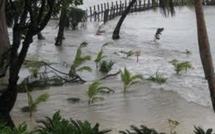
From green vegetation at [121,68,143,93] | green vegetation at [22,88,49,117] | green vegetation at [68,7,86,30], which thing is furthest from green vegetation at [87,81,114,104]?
green vegetation at [68,7,86,30]

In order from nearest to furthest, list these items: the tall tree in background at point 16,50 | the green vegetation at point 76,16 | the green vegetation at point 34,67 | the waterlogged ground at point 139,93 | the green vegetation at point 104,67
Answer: the tall tree in background at point 16,50, the waterlogged ground at point 139,93, the green vegetation at point 34,67, the green vegetation at point 104,67, the green vegetation at point 76,16

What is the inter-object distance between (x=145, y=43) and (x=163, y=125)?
18.4 metres

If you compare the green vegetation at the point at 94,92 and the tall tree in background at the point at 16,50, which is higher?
the tall tree in background at the point at 16,50

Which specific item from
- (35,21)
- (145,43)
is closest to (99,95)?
(35,21)

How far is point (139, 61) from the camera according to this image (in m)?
22.0

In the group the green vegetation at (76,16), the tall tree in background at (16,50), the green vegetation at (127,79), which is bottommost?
the green vegetation at (76,16)

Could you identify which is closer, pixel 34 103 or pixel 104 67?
pixel 34 103

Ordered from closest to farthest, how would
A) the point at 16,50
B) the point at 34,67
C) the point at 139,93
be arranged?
the point at 16,50, the point at 139,93, the point at 34,67

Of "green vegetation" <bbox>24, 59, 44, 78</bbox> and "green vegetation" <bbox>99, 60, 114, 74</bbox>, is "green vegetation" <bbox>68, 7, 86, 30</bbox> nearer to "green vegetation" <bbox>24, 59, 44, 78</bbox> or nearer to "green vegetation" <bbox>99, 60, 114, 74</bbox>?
"green vegetation" <bbox>99, 60, 114, 74</bbox>

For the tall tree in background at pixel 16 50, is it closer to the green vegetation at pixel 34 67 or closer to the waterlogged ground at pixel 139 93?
the waterlogged ground at pixel 139 93

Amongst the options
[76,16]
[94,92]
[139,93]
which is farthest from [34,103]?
[76,16]

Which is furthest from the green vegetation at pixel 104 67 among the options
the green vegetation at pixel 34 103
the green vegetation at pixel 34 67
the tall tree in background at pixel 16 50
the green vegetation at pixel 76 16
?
the green vegetation at pixel 76 16

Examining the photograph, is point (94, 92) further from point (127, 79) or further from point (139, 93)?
point (139, 93)

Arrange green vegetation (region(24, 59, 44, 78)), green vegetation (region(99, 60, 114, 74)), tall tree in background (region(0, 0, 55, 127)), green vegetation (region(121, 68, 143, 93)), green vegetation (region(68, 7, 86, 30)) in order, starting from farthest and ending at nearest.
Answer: green vegetation (region(68, 7, 86, 30)) < green vegetation (region(99, 60, 114, 74)) < green vegetation (region(24, 59, 44, 78)) < green vegetation (region(121, 68, 143, 93)) < tall tree in background (region(0, 0, 55, 127))
